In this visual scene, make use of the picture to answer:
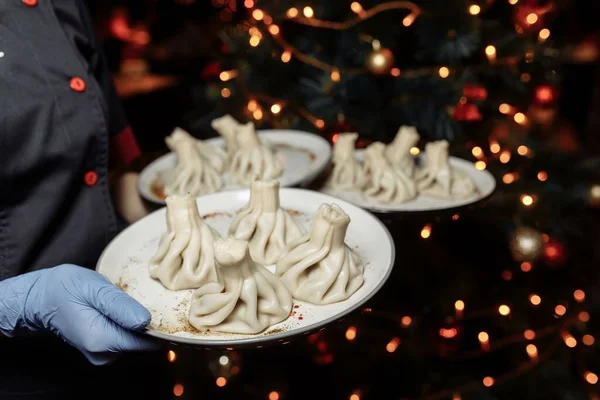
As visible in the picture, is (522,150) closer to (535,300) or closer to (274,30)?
(535,300)

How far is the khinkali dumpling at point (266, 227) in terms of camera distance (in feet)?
4.08

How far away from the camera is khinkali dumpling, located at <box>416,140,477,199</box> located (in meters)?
1.55

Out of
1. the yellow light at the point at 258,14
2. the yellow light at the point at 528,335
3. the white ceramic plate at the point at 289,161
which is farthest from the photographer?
the yellow light at the point at 528,335

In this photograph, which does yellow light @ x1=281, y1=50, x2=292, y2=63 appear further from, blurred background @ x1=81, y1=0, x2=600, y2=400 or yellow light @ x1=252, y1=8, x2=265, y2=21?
yellow light @ x1=252, y1=8, x2=265, y2=21

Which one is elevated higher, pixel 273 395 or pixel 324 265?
pixel 324 265

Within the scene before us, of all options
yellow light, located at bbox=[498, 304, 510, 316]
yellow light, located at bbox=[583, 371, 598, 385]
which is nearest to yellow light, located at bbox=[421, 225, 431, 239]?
yellow light, located at bbox=[498, 304, 510, 316]

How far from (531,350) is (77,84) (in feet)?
8.56

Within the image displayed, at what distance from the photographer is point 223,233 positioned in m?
1.37

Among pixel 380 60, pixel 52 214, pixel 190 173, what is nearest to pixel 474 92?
pixel 380 60

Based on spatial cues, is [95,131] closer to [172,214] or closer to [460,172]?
[172,214]

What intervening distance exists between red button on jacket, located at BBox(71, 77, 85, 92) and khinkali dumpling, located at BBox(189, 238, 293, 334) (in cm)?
63

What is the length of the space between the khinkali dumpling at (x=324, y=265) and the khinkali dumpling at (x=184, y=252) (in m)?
0.18

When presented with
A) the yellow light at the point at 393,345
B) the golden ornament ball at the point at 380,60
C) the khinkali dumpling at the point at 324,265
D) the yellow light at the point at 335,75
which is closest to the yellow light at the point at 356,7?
the golden ornament ball at the point at 380,60

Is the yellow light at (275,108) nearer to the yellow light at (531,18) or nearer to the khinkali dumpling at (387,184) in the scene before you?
the khinkali dumpling at (387,184)
